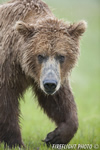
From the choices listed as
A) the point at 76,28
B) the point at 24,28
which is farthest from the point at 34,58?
the point at 76,28

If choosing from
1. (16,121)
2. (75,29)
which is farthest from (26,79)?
(75,29)

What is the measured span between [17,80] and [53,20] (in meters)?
1.15

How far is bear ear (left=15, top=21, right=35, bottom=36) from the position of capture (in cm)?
629

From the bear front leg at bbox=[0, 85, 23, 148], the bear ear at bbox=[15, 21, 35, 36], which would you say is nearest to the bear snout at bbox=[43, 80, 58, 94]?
the bear front leg at bbox=[0, 85, 23, 148]

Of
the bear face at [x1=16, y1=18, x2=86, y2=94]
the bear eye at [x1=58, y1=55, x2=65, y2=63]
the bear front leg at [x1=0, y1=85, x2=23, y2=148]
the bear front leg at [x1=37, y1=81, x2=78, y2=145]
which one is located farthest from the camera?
the bear front leg at [x1=37, y1=81, x2=78, y2=145]

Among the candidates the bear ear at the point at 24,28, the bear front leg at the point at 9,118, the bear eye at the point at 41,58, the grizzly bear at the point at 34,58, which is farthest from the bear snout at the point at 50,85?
the bear ear at the point at 24,28

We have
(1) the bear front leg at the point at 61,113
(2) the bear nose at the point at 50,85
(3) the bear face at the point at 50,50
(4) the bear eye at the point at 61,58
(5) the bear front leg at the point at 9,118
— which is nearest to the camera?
(2) the bear nose at the point at 50,85

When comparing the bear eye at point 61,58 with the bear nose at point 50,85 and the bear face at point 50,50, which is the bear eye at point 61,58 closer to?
the bear face at point 50,50

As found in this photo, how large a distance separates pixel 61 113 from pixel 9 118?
987mm

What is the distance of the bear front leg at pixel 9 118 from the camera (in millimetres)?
6535

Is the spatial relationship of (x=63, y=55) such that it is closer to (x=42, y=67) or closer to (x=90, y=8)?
A: (x=42, y=67)

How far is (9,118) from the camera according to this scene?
6.63 m

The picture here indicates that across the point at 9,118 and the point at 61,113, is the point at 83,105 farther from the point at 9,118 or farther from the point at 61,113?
the point at 9,118

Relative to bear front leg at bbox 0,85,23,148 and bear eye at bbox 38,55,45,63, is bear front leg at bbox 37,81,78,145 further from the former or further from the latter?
bear eye at bbox 38,55,45,63
